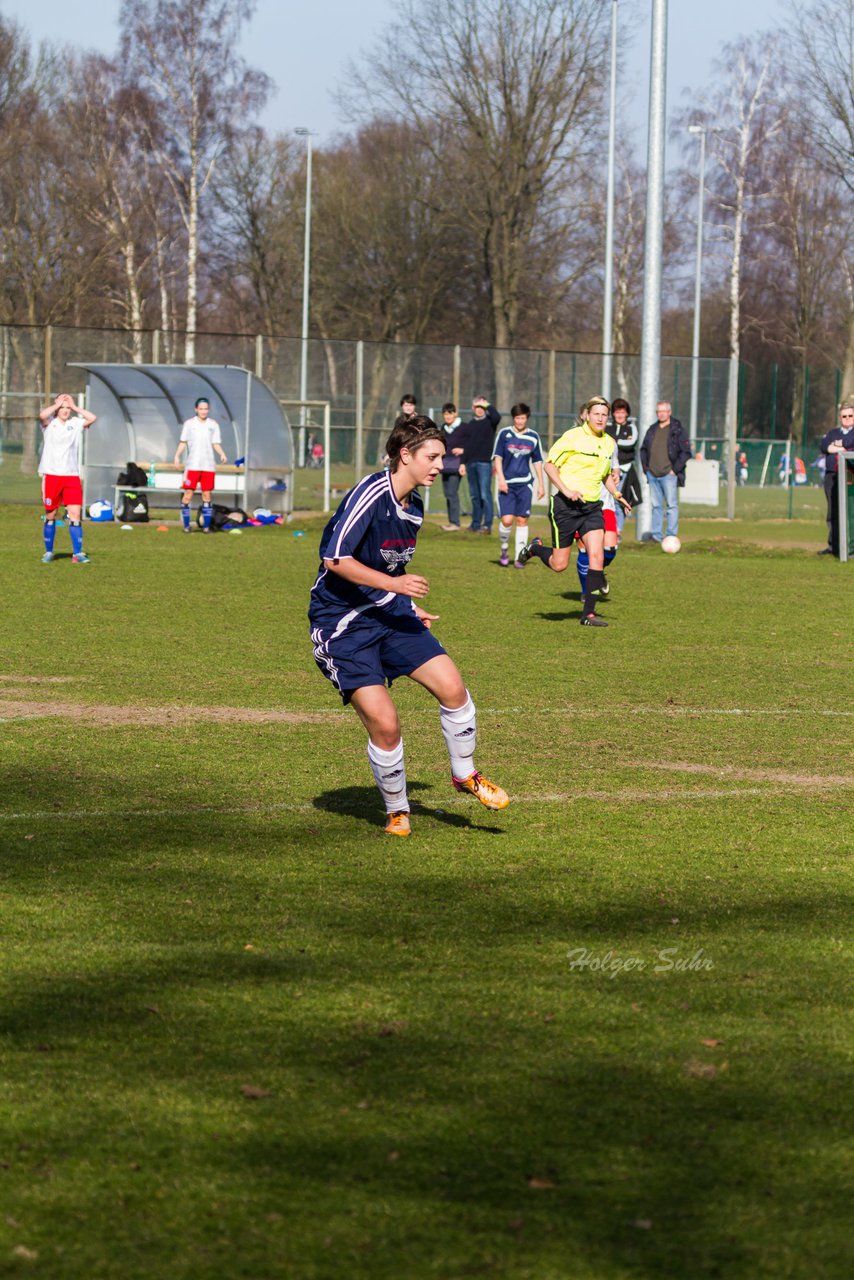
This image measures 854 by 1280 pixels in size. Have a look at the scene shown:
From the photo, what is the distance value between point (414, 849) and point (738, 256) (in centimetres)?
6256

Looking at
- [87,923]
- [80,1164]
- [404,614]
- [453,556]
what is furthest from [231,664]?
[453,556]

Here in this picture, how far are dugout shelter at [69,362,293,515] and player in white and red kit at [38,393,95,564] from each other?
8.89 meters

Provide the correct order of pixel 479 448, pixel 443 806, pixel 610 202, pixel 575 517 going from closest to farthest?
1. pixel 443 806
2. pixel 575 517
3. pixel 479 448
4. pixel 610 202

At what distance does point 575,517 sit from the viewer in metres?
15.0

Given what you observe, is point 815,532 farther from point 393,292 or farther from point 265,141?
point 265,141

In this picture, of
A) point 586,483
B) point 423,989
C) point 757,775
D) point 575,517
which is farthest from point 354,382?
point 423,989

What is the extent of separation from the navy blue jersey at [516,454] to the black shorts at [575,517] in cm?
572

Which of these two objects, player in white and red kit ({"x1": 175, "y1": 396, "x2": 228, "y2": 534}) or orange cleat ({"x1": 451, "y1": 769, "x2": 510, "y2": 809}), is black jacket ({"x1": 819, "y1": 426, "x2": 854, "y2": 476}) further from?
orange cleat ({"x1": 451, "y1": 769, "x2": 510, "y2": 809})

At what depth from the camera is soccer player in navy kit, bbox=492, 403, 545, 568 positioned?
20.6 meters

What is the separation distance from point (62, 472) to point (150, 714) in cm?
1043

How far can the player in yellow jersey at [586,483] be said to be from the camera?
1460 cm

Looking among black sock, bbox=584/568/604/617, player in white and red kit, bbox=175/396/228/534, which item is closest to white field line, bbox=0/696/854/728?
black sock, bbox=584/568/604/617

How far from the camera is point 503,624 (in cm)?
1478

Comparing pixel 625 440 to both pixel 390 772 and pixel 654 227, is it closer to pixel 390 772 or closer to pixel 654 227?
pixel 654 227
